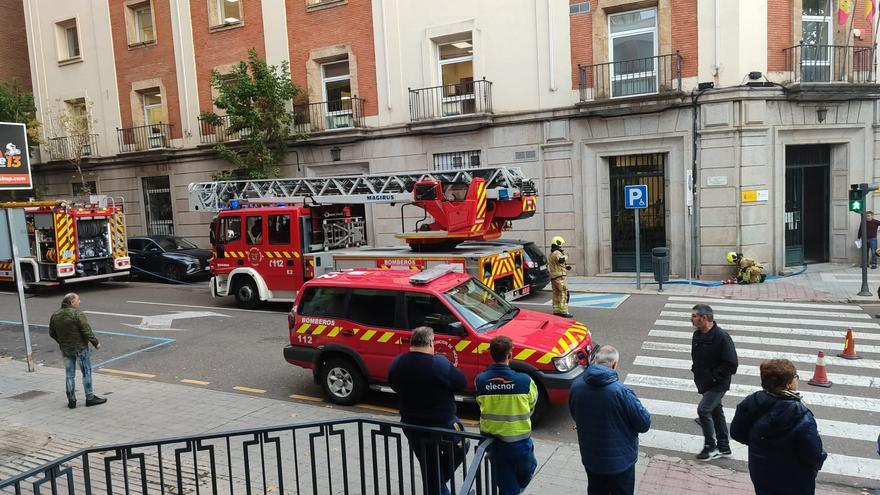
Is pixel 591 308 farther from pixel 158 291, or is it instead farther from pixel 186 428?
pixel 158 291

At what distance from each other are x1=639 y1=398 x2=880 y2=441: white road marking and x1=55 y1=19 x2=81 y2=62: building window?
3040cm

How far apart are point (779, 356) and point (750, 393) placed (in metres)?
1.91

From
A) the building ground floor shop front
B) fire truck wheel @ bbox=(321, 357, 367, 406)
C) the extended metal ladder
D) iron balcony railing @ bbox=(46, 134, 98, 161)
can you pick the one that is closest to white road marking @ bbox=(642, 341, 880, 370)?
the extended metal ladder

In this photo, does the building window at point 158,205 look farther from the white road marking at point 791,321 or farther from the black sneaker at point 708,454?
the black sneaker at point 708,454

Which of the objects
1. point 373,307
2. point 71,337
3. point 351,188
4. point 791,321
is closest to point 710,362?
point 373,307

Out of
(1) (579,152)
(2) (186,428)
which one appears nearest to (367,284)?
(2) (186,428)

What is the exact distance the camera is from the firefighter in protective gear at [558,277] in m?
12.9

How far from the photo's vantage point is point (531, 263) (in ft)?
50.3

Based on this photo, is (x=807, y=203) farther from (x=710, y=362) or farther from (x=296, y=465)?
(x=296, y=465)

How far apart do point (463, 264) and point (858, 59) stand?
1390 centimetres

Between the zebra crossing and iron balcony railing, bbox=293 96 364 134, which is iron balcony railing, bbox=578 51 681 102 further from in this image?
iron balcony railing, bbox=293 96 364 134

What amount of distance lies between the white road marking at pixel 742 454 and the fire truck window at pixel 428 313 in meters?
2.57

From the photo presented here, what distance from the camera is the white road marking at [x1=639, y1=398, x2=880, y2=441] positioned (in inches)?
269

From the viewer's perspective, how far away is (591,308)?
47.3 ft
